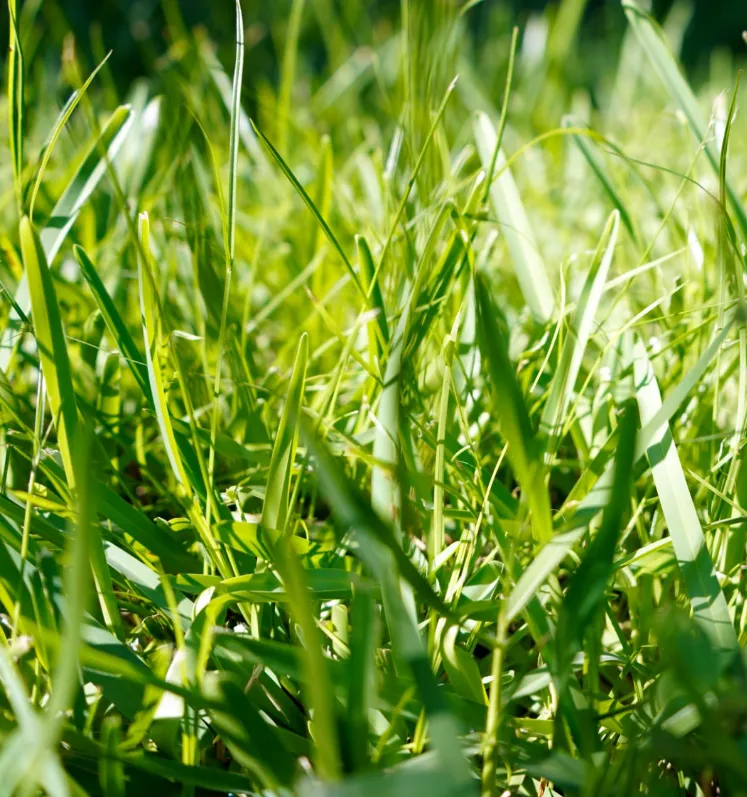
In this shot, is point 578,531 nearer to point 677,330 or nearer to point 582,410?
point 582,410

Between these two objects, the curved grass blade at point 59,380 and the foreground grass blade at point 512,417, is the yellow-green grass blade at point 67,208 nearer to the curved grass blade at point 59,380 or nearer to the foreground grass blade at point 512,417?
the curved grass blade at point 59,380


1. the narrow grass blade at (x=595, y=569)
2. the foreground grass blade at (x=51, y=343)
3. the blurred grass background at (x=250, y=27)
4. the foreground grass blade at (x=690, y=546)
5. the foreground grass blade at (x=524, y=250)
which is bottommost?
the foreground grass blade at (x=690, y=546)

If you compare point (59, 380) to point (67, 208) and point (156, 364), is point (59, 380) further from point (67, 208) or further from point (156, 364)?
point (67, 208)

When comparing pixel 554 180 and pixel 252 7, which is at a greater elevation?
pixel 252 7

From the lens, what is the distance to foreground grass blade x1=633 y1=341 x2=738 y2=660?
0.38 metres

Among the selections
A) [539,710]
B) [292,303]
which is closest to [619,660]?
[539,710]

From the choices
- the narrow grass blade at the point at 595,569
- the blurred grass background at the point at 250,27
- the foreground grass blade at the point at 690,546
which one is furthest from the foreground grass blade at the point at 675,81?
the blurred grass background at the point at 250,27

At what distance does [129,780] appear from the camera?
0.37m

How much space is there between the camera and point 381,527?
0.28m

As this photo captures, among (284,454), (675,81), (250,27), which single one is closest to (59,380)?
(284,454)

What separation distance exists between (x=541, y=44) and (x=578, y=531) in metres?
1.85

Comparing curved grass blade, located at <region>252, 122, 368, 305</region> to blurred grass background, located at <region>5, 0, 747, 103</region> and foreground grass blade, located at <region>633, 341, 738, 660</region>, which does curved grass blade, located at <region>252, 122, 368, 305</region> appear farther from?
blurred grass background, located at <region>5, 0, 747, 103</region>

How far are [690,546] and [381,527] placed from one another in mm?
214

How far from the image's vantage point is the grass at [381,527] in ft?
1.06
